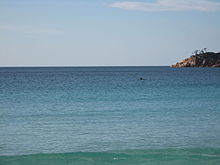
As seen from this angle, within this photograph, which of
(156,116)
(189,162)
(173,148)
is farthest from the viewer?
(156,116)

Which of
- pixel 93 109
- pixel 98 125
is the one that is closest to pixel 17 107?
pixel 93 109

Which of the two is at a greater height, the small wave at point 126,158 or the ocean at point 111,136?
the ocean at point 111,136

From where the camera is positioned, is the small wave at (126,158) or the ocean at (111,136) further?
the ocean at (111,136)

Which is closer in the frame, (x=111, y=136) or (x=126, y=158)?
(x=126, y=158)

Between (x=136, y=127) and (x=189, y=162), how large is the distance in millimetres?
6940

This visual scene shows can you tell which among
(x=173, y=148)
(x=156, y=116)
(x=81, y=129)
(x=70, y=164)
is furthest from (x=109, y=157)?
(x=156, y=116)

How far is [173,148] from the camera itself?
53.4 ft

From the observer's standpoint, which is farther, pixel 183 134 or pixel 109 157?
pixel 183 134

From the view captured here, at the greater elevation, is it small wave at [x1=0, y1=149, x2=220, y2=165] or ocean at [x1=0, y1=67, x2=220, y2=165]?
ocean at [x1=0, y1=67, x2=220, y2=165]

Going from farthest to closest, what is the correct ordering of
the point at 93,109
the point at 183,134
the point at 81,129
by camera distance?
the point at 93,109
the point at 81,129
the point at 183,134

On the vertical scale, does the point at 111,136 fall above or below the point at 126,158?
above

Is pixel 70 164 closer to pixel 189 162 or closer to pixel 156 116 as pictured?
pixel 189 162

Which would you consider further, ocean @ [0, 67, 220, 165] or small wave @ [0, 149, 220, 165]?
ocean @ [0, 67, 220, 165]

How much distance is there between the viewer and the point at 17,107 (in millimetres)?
30641
